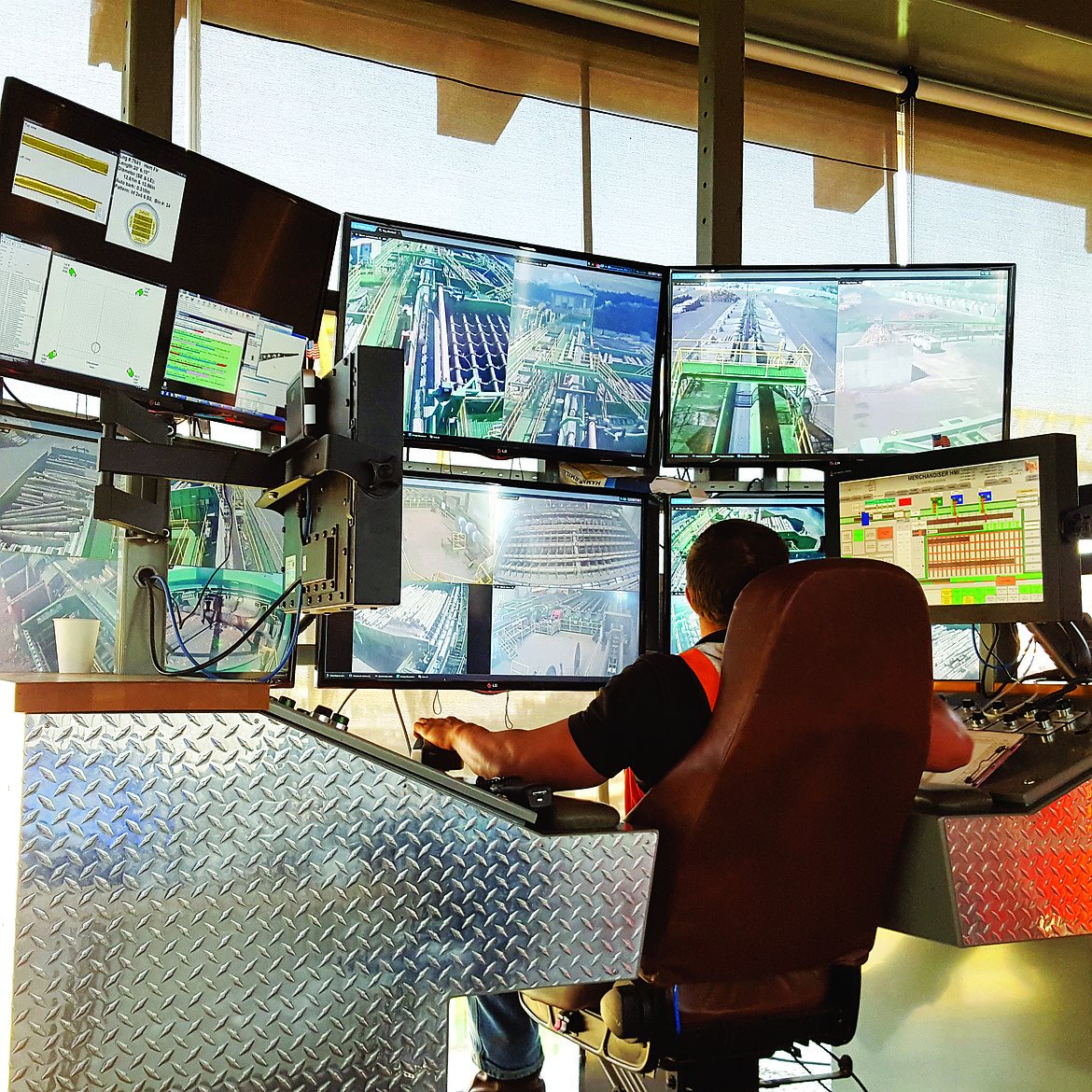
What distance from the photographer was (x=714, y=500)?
2.49m

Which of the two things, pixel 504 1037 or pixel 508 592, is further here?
pixel 508 592

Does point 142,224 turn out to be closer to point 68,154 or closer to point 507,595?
point 68,154

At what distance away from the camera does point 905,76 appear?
12.3 ft

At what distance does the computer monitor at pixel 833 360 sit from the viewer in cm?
253

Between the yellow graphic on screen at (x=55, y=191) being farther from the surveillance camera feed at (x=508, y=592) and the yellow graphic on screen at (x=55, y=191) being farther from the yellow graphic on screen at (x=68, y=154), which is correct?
the surveillance camera feed at (x=508, y=592)

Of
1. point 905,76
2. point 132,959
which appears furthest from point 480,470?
point 905,76

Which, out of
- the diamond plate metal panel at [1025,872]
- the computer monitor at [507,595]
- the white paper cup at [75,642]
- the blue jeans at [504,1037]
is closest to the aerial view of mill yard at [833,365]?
the computer monitor at [507,595]

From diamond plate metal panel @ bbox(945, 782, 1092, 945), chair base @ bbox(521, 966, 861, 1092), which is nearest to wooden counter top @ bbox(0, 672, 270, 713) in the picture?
chair base @ bbox(521, 966, 861, 1092)

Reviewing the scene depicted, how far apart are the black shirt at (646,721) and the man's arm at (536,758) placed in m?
0.02

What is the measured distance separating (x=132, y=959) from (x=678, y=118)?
125 inches

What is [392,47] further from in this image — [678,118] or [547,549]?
[547,549]

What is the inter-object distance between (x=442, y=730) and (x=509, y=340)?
1004 mm

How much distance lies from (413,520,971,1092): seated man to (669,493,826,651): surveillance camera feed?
0.62 m

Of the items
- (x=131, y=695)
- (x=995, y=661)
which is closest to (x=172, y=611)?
(x=131, y=695)
